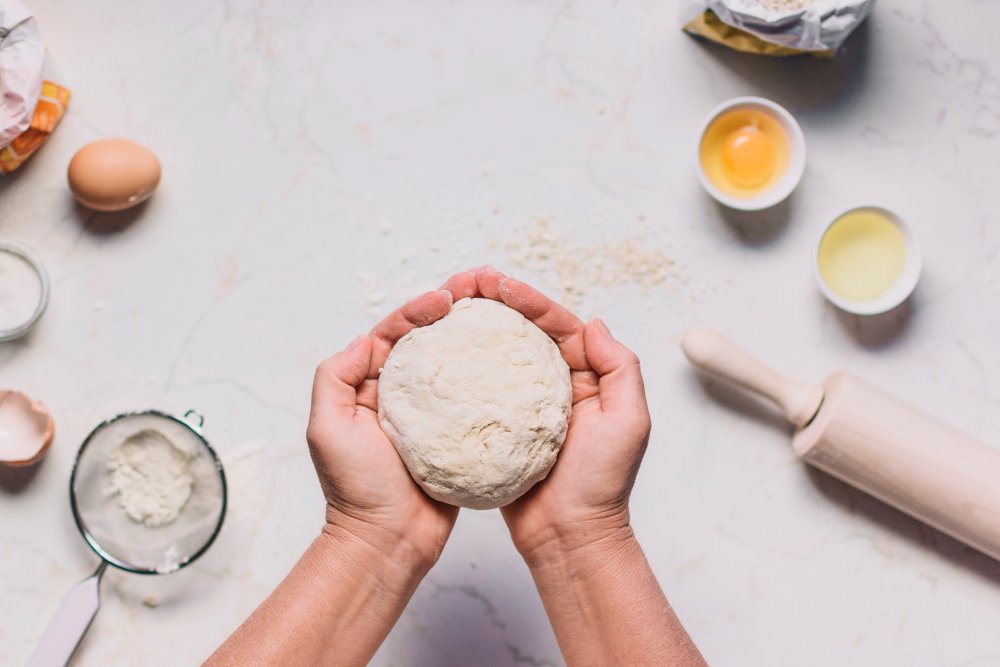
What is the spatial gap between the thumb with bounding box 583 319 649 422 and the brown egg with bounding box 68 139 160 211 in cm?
93

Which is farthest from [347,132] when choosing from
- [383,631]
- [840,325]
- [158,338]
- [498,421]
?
[840,325]

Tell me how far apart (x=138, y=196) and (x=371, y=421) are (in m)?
0.71

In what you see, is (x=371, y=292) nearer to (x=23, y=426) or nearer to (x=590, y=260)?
→ (x=590, y=260)

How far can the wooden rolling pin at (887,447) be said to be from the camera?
5.08ft

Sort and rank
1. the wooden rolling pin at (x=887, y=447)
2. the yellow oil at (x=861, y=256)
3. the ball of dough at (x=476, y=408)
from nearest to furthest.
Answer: the ball of dough at (x=476, y=408), the wooden rolling pin at (x=887, y=447), the yellow oil at (x=861, y=256)

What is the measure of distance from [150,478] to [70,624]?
12.1 inches

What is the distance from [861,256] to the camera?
167 cm

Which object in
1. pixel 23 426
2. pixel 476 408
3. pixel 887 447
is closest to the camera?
pixel 476 408

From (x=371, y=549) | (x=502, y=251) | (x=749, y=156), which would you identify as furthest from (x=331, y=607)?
(x=749, y=156)

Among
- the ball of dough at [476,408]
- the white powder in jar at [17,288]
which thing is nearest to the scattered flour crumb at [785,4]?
the ball of dough at [476,408]

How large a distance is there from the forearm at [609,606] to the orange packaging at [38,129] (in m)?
1.27

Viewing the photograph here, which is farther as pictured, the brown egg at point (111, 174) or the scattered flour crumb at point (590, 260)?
the scattered flour crumb at point (590, 260)

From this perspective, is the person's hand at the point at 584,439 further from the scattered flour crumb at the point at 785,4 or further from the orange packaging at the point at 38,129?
the orange packaging at the point at 38,129

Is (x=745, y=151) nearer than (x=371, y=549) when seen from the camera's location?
No
